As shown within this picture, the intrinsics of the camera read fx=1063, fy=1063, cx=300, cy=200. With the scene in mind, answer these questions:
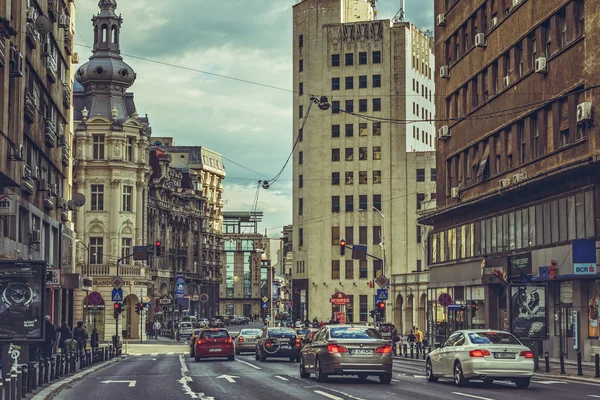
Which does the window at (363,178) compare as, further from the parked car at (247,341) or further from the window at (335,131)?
the parked car at (247,341)

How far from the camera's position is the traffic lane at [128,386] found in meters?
22.9

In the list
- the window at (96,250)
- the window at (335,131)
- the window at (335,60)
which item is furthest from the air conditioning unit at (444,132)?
the window at (335,60)

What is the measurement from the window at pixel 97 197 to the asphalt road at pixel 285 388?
196ft

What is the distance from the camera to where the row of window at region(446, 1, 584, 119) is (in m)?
39.8

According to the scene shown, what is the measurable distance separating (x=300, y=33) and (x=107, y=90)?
1078 inches

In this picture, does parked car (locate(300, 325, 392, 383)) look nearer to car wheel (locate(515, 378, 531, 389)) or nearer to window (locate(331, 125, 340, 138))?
car wheel (locate(515, 378, 531, 389))

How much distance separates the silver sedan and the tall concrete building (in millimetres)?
81389

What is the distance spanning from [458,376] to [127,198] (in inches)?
2711

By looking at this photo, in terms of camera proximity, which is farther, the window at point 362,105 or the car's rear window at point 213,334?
the window at point 362,105

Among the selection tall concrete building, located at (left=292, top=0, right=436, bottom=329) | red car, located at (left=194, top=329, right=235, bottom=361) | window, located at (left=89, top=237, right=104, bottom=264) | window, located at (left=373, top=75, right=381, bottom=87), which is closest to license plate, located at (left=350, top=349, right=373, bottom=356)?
red car, located at (left=194, top=329, right=235, bottom=361)

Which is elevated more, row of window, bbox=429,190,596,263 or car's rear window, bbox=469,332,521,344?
row of window, bbox=429,190,596,263

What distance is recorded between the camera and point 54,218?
54.2 meters

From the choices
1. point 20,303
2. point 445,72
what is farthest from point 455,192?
point 20,303

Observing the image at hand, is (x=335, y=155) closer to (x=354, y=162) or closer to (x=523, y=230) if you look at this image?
(x=354, y=162)
